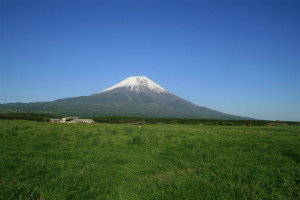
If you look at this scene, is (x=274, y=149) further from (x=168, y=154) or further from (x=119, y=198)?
(x=119, y=198)

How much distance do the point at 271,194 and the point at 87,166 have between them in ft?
20.1

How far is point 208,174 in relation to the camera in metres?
6.65

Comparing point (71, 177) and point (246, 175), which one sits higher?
point (246, 175)

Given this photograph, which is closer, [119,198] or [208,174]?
[119,198]

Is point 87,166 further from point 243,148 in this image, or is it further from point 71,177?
point 243,148

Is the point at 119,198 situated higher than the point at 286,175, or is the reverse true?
the point at 286,175

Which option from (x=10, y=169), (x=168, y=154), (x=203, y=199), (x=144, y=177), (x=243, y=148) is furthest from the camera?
(x=243, y=148)

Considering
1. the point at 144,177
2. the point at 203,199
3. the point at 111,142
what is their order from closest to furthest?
the point at 203,199, the point at 144,177, the point at 111,142

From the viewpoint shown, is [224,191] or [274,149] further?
[274,149]

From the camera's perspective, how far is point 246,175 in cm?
643

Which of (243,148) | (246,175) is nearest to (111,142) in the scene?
(243,148)

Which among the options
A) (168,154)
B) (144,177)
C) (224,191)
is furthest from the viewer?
(168,154)

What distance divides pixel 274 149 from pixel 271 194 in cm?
689

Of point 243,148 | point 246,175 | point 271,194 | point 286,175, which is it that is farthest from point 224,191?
point 243,148
